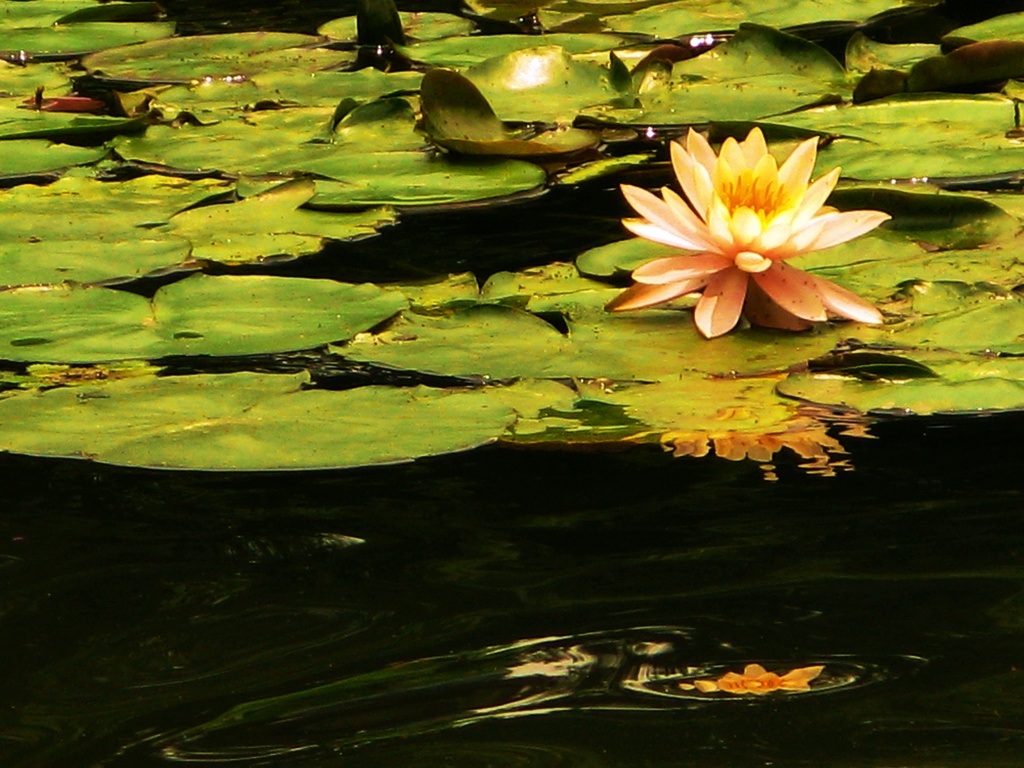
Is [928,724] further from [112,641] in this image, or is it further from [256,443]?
[256,443]

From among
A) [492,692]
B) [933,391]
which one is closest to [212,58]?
[933,391]

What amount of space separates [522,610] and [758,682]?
0.25 meters

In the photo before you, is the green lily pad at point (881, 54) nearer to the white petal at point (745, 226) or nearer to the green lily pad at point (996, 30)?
the green lily pad at point (996, 30)

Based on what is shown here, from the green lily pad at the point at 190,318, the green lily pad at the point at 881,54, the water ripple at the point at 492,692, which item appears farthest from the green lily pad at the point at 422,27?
the water ripple at the point at 492,692

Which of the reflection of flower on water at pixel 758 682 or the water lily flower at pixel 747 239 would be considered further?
the water lily flower at pixel 747 239

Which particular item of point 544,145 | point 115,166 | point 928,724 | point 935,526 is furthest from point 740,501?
point 115,166

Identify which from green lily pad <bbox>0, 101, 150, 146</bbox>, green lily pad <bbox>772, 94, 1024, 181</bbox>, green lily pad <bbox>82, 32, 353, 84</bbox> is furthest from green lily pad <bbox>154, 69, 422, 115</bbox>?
green lily pad <bbox>772, 94, 1024, 181</bbox>

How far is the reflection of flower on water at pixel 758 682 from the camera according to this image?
4.31 ft

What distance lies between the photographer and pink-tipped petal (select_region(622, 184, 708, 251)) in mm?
2266

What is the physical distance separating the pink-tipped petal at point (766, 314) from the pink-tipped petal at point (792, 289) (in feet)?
0.04

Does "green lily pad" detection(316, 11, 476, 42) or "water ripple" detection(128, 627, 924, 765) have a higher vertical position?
"green lily pad" detection(316, 11, 476, 42)

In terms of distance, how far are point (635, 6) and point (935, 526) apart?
3.22 metres

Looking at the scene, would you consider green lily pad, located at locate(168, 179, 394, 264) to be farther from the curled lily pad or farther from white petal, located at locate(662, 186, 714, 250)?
the curled lily pad

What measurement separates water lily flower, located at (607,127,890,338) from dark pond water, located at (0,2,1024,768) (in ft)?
1.22
